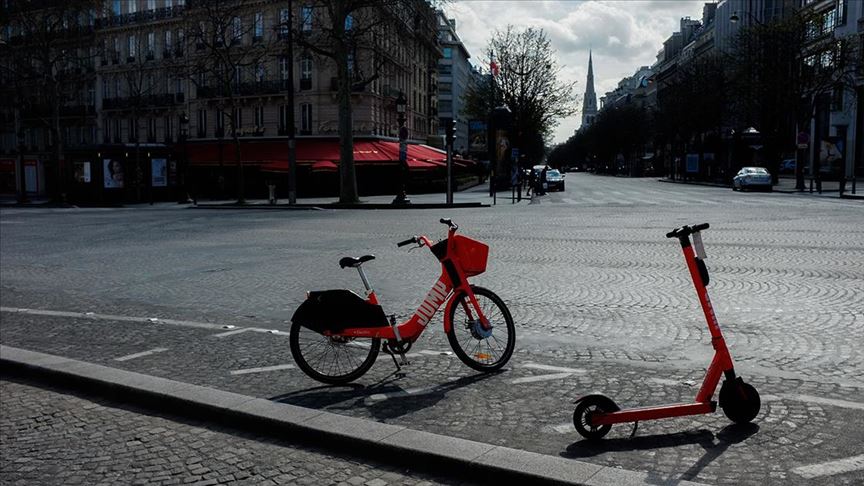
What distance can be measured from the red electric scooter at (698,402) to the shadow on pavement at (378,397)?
3.82ft

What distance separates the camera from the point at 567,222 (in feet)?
69.2

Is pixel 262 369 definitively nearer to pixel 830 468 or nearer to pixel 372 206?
pixel 830 468

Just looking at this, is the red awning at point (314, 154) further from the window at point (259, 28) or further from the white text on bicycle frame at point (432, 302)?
the white text on bicycle frame at point (432, 302)

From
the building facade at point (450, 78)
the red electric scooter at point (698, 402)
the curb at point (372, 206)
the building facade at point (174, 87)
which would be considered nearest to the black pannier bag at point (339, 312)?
the red electric scooter at point (698, 402)

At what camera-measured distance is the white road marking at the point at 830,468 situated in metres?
3.88

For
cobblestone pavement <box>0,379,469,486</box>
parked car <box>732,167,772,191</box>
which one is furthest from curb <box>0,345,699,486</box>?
parked car <box>732,167,772,191</box>

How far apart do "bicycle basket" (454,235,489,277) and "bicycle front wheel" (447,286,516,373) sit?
0.58 ft

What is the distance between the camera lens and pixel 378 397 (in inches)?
215

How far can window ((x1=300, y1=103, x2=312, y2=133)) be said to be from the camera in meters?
52.6

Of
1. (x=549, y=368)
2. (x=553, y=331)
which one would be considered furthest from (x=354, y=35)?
(x=549, y=368)

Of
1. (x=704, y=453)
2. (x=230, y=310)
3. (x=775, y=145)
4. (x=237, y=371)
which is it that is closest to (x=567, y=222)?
(x=230, y=310)

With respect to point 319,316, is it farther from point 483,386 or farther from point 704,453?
point 704,453

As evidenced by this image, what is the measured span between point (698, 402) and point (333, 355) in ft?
8.31

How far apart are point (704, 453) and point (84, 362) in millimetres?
4656
